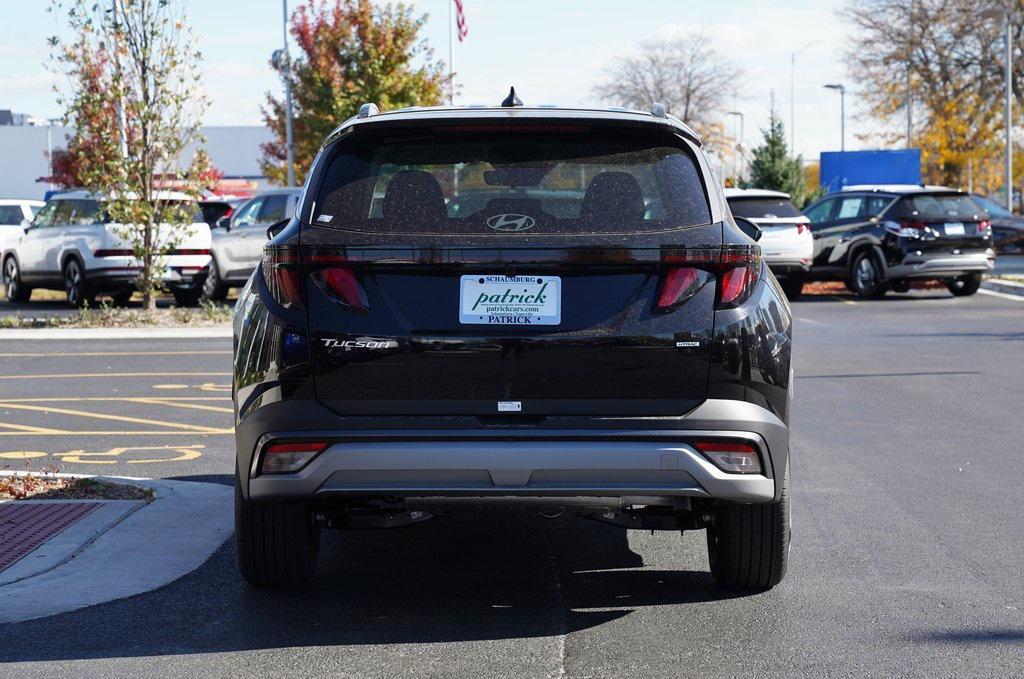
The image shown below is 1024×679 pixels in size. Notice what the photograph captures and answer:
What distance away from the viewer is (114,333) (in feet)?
61.3

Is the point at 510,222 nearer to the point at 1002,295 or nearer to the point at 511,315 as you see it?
the point at 511,315

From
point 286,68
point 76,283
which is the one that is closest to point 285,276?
point 76,283

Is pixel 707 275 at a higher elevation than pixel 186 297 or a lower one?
higher

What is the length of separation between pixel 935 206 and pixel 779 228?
8.33 feet

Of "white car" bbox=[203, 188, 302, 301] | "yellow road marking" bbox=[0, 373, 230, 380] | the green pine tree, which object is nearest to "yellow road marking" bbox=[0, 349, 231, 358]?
"yellow road marking" bbox=[0, 373, 230, 380]

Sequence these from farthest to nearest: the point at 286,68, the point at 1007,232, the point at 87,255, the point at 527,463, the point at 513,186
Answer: the point at 286,68 < the point at 1007,232 < the point at 87,255 < the point at 513,186 < the point at 527,463

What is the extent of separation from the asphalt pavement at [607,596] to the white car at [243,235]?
12.9 meters

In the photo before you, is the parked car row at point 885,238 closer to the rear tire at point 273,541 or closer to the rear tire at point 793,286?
the rear tire at point 793,286

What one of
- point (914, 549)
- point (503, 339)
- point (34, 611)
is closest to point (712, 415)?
point (503, 339)

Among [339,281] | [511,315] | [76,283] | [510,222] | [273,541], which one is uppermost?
[510,222]

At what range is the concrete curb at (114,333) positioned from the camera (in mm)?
18438

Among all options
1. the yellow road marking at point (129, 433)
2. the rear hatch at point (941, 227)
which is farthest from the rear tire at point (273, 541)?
the rear hatch at point (941, 227)

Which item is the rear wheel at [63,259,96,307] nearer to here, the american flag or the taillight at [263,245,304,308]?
the taillight at [263,245,304,308]

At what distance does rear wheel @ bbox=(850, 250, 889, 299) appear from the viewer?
24.3 metres
